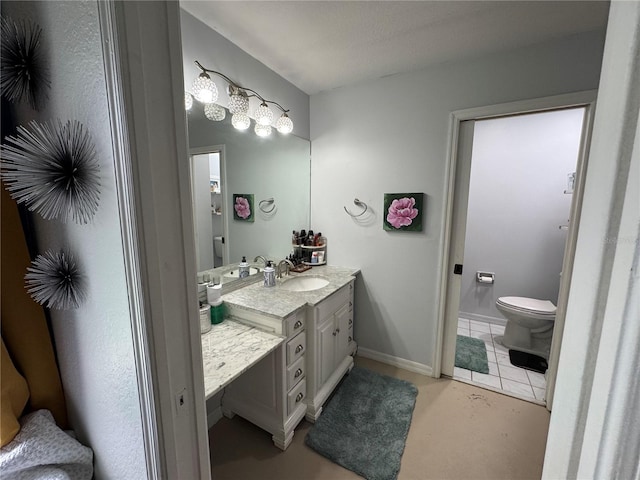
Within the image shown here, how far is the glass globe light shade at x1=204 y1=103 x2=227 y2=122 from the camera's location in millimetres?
1551

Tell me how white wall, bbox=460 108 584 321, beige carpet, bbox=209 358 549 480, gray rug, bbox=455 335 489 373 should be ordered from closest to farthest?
beige carpet, bbox=209 358 549 480 < gray rug, bbox=455 335 489 373 < white wall, bbox=460 108 584 321

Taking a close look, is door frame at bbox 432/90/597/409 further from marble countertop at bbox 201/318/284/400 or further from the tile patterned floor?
marble countertop at bbox 201/318/284/400

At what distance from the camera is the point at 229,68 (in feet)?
5.24

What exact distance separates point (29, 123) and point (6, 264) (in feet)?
1.22

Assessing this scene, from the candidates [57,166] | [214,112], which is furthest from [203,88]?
[57,166]

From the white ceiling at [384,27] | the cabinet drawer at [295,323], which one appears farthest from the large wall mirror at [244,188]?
the cabinet drawer at [295,323]

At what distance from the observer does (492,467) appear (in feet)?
4.71

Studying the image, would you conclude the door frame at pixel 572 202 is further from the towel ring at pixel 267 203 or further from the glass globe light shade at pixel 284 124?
the towel ring at pixel 267 203

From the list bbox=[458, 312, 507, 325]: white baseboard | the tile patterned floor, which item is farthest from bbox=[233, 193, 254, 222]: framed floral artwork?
bbox=[458, 312, 507, 325]: white baseboard

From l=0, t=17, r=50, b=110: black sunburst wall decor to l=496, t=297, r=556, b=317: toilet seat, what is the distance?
3.16 meters

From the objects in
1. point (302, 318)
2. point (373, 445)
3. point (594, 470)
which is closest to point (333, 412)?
point (373, 445)

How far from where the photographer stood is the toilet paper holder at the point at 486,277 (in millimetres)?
2971

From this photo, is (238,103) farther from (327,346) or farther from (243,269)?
(327,346)

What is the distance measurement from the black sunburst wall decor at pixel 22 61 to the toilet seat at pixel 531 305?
316 cm
